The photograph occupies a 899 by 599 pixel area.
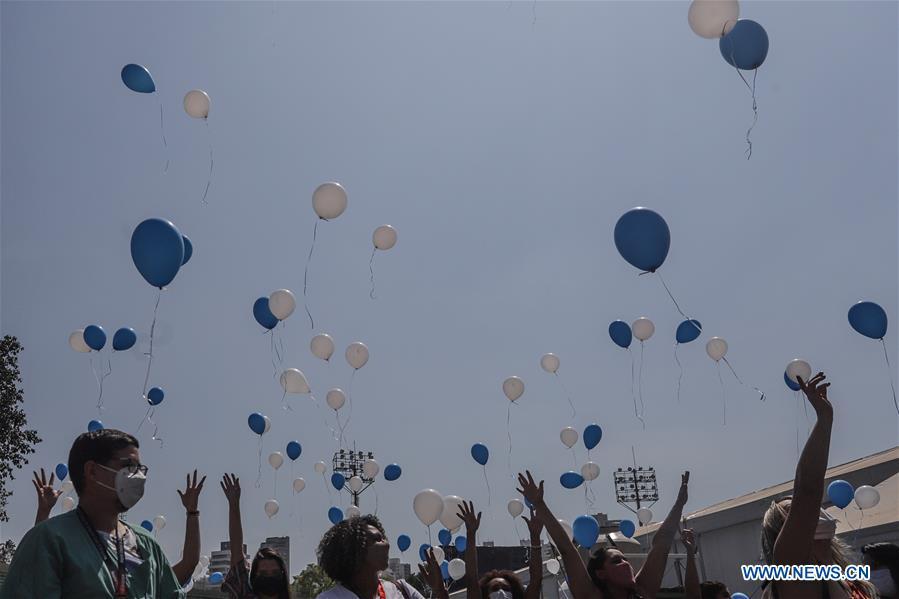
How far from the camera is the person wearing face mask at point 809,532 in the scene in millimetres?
1973

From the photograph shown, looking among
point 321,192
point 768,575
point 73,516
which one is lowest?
point 768,575

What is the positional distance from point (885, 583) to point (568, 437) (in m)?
9.80

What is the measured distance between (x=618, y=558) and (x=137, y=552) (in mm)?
2041

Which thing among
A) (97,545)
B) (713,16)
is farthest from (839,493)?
(97,545)

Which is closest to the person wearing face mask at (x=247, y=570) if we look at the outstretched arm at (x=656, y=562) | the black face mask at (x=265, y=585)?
the black face mask at (x=265, y=585)

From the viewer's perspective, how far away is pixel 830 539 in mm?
2152

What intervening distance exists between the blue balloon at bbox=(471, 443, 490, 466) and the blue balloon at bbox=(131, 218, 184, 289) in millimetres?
6919

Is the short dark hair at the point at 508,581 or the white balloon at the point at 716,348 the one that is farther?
the white balloon at the point at 716,348

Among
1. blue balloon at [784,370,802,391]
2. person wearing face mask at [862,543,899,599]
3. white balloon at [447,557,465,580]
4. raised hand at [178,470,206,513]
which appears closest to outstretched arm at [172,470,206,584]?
raised hand at [178,470,206,513]

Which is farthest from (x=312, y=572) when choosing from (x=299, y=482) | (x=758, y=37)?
(x=758, y=37)

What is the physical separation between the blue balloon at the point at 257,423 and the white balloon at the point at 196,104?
16.4 ft

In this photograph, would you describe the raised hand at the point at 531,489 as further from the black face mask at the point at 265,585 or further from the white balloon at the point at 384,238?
the white balloon at the point at 384,238

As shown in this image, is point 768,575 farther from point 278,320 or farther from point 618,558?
point 278,320

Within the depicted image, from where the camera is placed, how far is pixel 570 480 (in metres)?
12.2
